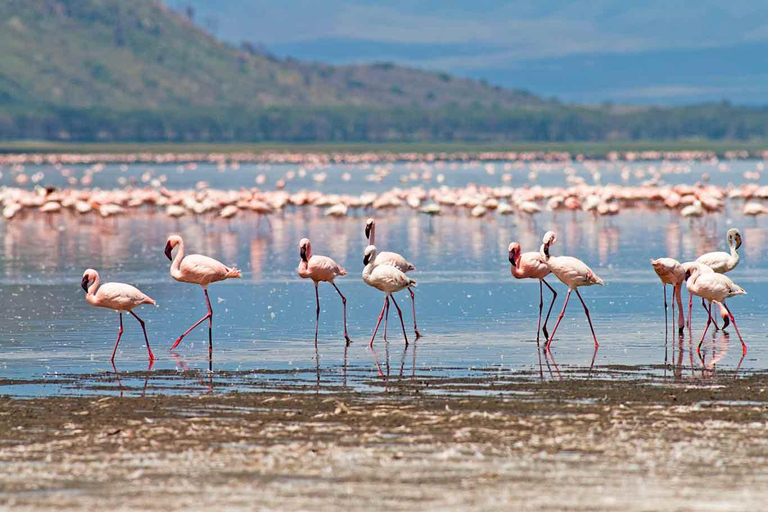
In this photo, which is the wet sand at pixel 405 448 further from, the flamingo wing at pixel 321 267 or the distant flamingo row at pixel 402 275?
the flamingo wing at pixel 321 267

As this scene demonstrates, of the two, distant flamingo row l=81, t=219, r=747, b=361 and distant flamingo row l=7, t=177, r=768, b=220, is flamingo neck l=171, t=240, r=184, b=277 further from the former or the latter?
distant flamingo row l=7, t=177, r=768, b=220

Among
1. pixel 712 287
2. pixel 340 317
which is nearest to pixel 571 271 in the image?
pixel 712 287

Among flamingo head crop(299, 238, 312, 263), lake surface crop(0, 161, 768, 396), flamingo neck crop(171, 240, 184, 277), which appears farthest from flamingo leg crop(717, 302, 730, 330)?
flamingo neck crop(171, 240, 184, 277)

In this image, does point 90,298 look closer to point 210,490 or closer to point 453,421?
point 453,421

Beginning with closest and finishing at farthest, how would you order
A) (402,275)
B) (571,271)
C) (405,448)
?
(405,448)
(571,271)
(402,275)

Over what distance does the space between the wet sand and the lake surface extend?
36.1 inches

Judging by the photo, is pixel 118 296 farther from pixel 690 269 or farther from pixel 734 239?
pixel 734 239

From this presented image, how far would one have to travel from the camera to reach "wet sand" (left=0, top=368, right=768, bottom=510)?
7812 mm

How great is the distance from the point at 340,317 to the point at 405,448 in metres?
7.94

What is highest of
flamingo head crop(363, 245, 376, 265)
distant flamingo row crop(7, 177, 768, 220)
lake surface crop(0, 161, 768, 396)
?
distant flamingo row crop(7, 177, 768, 220)

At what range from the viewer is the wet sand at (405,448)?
25.6ft

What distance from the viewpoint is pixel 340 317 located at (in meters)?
16.9

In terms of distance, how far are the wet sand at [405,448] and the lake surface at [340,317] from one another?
917mm

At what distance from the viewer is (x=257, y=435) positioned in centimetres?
945
